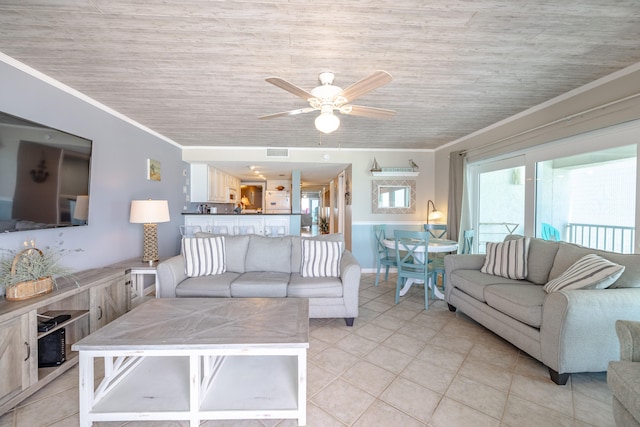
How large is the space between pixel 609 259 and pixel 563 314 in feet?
2.59

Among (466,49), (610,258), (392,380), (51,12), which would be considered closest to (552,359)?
(610,258)

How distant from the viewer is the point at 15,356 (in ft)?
4.97

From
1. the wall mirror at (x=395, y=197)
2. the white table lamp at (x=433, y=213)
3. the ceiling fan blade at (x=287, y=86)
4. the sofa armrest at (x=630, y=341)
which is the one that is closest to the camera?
the sofa armrest at (x=630, y=341)

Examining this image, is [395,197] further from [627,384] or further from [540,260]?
[627,384]

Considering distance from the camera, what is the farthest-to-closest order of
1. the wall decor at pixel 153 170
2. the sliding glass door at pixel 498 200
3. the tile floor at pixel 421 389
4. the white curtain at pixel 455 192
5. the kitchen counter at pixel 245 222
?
the kitchen counter at pixel 245 222 < the white curtain at pixel 455 192 < the wall decor at pixel 153 170 < the sliding glass door at pixel 498 200 < the tile floor at pixel 421 389

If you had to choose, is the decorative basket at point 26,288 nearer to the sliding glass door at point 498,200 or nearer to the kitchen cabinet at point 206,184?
the kitchen cabinet at point 206,184

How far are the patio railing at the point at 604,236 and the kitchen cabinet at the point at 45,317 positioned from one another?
450cm

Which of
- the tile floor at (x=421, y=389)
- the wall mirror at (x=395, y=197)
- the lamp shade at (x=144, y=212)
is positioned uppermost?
the wall mirror at (x=395, y=197)

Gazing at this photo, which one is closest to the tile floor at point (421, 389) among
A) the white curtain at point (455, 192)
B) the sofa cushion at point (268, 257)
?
the sofa cushion at point (268, 257)

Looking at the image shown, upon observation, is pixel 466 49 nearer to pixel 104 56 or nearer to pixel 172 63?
pixel 172 63

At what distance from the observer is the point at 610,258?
79.4 inches

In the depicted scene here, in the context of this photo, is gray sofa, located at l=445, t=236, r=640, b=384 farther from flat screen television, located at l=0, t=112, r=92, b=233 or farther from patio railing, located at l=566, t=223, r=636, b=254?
flat screen television, located at l=0, t=112, r=92, b=233

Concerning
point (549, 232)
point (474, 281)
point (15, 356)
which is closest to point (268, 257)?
point (15, 356)

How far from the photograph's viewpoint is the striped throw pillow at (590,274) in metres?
1.80
